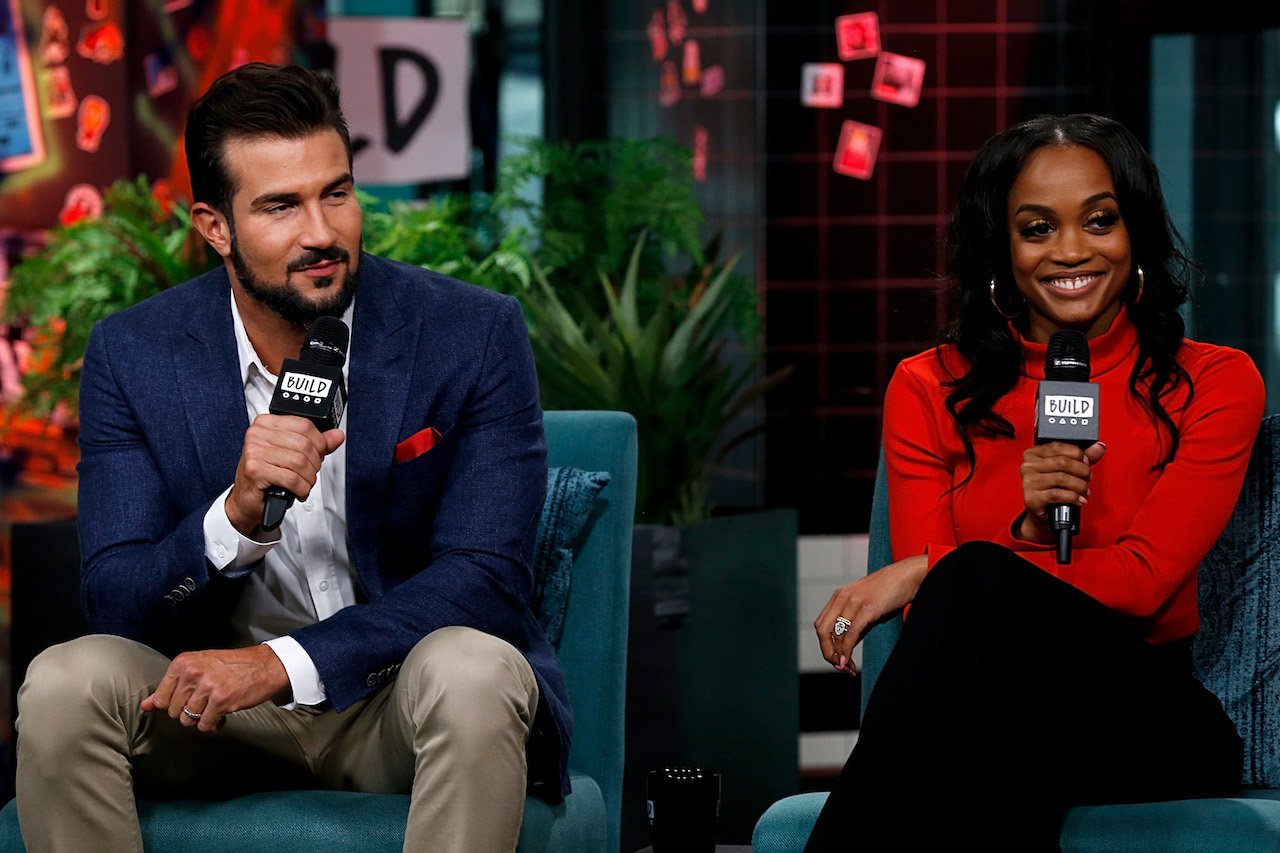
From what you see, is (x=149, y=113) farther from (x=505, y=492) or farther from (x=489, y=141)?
(x=505, y=492)

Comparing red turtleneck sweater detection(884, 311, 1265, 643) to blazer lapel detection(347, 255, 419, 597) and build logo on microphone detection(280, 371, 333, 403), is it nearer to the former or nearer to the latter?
blazer lapel detection(347, 255, 419, 597)

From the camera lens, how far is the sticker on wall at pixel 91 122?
15.8 ft

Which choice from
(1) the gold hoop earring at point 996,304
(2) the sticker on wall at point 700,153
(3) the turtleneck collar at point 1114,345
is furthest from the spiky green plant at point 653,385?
(2) the sticker on wall at point 700,153

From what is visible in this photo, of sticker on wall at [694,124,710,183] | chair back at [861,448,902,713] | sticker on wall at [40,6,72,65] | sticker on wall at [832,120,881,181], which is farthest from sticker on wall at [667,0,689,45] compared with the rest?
chair back at [861,448,902,713]

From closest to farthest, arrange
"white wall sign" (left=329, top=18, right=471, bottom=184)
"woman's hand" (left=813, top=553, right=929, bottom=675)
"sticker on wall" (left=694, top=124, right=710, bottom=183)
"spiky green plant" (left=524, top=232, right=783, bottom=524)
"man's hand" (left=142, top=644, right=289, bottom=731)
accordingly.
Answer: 1. "man's hand" (left=142, top=644, right=289, bottom=731)
2. "woman's hand" (left=813, top=553, right=929, bottom=675)
3. "spiky green plant" (left=524, top=232, right=783, bottom=524)
4. "sticker on wall" (left=694, top=124, right=710, bottom=183)
5. "white wall sign" (left=329, top=18, right=471, bottom=184)

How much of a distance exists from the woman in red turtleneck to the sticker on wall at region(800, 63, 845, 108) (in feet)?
10.3

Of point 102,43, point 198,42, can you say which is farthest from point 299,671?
point 198,42

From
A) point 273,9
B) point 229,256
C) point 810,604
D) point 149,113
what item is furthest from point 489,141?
point 229,256

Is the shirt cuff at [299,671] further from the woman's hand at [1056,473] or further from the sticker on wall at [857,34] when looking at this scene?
the sticker on wall at [857,34]

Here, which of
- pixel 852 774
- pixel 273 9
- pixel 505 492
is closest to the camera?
pixel 852 774

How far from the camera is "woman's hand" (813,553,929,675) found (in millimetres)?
2078

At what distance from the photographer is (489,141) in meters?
5.69

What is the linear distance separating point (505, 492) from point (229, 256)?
1.69 ft

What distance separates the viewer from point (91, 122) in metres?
4.84
